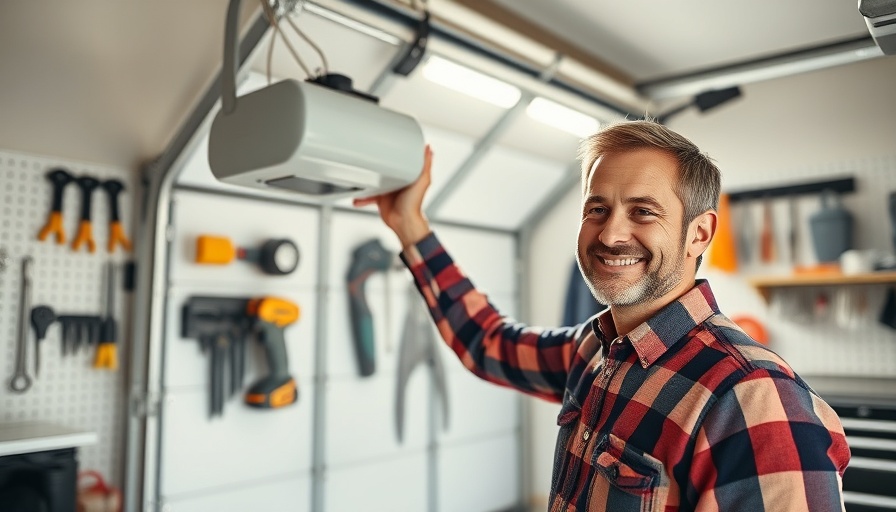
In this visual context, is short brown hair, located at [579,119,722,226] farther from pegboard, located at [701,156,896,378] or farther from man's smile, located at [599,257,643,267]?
pegboard, located at [701,156,896,378]

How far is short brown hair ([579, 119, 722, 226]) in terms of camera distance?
3.89ft

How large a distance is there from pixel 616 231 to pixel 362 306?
1.86 m

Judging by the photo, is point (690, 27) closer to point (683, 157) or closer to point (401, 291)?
point (401, 291)

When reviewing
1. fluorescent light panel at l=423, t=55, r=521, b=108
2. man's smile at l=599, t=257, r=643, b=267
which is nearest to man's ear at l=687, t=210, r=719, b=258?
man's smile at l=599, t=257, r=643, b=267

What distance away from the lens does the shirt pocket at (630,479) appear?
3.29ft

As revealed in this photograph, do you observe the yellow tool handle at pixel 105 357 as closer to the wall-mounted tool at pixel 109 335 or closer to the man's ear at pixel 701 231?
the wall-mounted tool at pixel 109 335

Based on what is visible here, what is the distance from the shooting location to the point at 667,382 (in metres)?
1.06

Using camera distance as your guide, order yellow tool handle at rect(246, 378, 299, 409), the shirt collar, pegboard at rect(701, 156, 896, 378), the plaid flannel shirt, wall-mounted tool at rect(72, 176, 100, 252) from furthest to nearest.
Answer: pegboard at rect(701, 156, 896, 378) < yellow tool handle at rect(246, 378, 299, 409) < wall-mounted tool at rect(72, 176, 100, 252) < the shirt collar < the plaid flannel shirt

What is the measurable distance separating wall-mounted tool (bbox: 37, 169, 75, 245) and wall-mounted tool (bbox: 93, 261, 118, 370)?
19 centimetres

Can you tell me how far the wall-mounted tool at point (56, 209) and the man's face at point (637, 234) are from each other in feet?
5.62

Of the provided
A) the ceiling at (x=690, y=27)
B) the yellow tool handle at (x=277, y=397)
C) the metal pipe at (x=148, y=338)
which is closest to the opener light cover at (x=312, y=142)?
the metal pipe at (x=148, y=338)

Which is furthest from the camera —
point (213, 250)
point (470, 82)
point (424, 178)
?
point (470, 82)

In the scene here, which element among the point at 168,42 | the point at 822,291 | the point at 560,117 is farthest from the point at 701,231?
the point at 822,291

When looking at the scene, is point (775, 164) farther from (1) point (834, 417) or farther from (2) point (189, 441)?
(2) point (189, 441)
